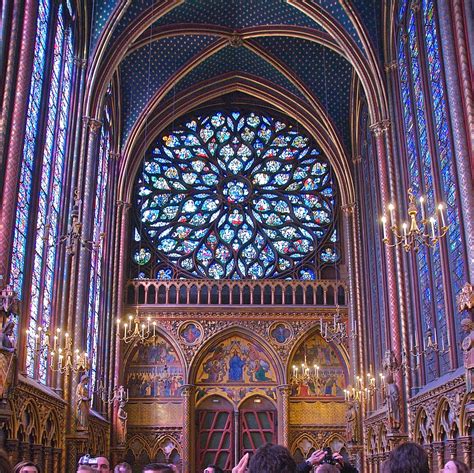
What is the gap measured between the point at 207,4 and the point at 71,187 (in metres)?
9.30

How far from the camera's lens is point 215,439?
25672 millimetres

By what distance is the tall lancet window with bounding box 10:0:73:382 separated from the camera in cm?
1574

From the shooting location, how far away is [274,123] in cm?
2981

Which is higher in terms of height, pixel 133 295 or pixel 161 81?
pixel 161 81

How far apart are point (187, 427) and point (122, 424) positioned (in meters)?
2.45

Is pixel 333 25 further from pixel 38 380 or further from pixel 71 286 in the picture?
pixel 38 380

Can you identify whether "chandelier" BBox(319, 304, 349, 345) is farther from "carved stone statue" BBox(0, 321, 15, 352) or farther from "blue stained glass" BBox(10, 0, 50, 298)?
"carved stone statue" BBox(0, 321, 15, 352)

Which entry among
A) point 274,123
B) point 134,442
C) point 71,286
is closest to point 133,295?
point 134,442

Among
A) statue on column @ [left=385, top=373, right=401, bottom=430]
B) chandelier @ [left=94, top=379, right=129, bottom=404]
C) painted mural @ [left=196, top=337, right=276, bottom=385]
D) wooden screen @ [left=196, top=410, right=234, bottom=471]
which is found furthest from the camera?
painted mural @ [left=196, top=337, right=276, bottom=385]

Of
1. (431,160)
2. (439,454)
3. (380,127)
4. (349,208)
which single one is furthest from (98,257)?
(439,454)

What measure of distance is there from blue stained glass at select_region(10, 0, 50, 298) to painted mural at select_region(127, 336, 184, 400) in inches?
448

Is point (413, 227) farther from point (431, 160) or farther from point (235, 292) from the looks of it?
point (235, 292)

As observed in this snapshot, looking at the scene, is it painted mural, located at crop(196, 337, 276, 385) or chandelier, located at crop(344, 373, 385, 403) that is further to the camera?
painted mural, located at crop(196, 337, 276, 385)

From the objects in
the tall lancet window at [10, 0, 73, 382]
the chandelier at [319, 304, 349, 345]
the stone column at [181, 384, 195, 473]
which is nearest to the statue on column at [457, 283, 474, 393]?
the tall lancet window at [10, 0, 73, 382]
